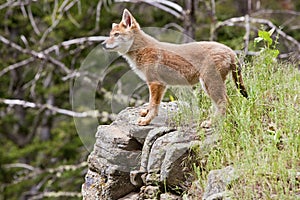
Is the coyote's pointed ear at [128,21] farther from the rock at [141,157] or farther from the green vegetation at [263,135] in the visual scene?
the green vegetation at [263,135]

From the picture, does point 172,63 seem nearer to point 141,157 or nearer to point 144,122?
point 144,122

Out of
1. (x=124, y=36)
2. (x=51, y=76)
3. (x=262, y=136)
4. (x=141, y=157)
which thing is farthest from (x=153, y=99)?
(x=51, y=76)

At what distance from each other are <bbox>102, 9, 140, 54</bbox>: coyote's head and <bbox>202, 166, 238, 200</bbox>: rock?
1.77 meters

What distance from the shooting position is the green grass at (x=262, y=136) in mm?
4305

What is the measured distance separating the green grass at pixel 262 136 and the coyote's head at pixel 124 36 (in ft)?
3.42

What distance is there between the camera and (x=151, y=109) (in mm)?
5531

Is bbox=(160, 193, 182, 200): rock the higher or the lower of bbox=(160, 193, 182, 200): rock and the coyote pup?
the lower

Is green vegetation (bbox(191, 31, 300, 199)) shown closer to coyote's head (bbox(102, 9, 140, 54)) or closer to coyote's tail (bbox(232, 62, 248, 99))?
coyote's tail (bbox(232, 62, 248, 99))

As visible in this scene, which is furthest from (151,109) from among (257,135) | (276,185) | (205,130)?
(276,185)

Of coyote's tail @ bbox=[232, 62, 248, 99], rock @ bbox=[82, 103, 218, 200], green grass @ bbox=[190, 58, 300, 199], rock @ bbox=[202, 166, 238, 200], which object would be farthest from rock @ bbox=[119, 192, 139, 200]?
coyote's tail @ bbox=[232, 62, 248, 99]

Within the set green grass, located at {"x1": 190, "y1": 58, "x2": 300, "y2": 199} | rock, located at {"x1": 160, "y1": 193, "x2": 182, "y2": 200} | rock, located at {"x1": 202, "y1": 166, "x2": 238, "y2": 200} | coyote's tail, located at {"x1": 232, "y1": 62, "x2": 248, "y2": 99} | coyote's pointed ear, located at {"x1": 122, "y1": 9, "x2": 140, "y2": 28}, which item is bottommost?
rock, located at {"x1": 160, "y1": 193, "x2": 182, "y2": 200}

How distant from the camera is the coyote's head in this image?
5814 mm

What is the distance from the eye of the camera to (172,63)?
5.46 metres

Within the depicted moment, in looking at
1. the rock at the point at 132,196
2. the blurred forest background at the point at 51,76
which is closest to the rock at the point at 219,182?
the rock at the point at 132,196
